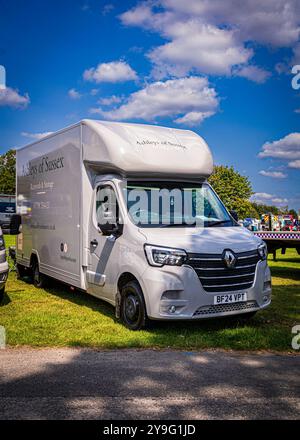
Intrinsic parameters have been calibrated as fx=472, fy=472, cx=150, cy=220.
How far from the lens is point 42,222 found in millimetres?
10250

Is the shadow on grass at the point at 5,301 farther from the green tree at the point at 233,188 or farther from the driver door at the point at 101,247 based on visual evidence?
the green tree at the point at 233,188

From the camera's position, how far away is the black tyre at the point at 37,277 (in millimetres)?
10734

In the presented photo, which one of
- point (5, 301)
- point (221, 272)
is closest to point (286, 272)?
point (221, 272)

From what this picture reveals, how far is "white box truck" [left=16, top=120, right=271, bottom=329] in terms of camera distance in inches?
252

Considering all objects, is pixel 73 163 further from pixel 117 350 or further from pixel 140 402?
pixel 140 402

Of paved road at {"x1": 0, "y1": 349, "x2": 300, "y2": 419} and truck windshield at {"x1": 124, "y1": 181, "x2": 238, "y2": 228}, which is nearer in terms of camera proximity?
paved road at {"x1": 0, "y1": 349, "x2": 300, "y2": 419}

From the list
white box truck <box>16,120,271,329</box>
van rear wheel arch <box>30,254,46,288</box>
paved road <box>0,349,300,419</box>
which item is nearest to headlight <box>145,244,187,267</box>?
white box truck <box>16,120,271,329</box>

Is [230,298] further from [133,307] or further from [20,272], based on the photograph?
[20,272]

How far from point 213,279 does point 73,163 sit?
3508mm

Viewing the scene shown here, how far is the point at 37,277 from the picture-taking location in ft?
35.9

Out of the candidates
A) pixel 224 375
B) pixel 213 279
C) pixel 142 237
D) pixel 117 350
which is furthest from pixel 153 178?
pixel 224 375

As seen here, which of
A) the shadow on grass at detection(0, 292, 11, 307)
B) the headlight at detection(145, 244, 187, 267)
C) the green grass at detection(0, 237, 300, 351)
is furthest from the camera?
the shadow on grass at detection(0, 292, 11, 307)

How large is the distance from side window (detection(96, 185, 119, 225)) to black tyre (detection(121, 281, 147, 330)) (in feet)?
3.59

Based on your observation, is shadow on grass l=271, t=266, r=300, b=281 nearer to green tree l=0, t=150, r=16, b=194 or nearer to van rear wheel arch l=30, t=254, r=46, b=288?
van rear wheel arch l=30, t=254, r=46, b=288
